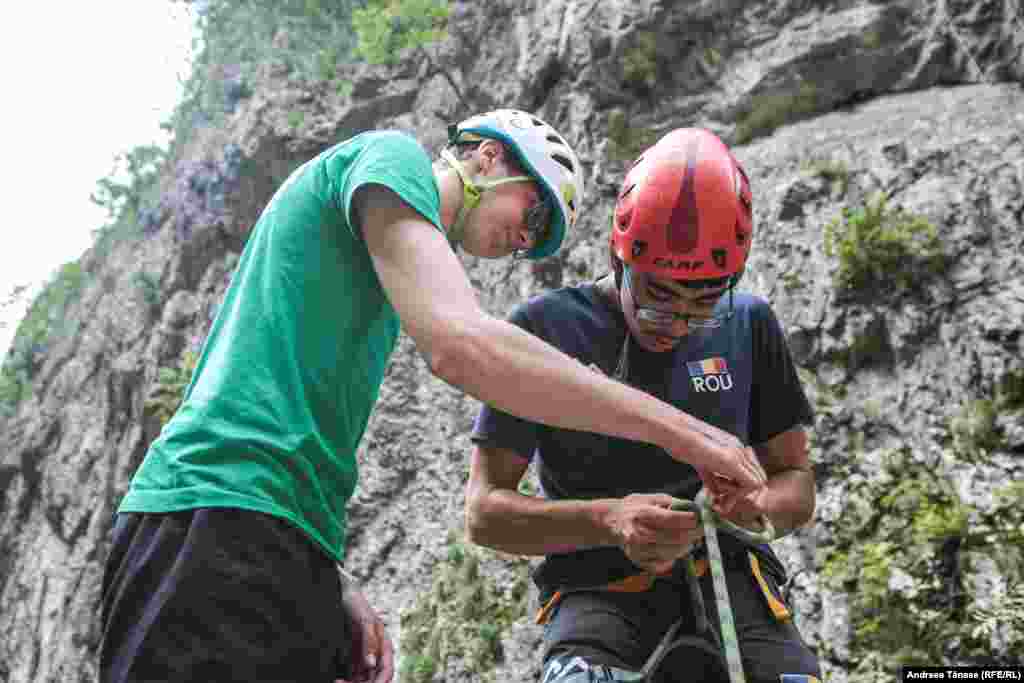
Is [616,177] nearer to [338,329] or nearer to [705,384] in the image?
[705,384]

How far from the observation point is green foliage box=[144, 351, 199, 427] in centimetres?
1177

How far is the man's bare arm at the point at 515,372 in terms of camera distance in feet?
5.11

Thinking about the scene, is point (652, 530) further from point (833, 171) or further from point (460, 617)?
point (833, 171)

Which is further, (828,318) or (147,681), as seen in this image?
(828,318)

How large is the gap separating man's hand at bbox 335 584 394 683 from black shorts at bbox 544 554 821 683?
0.44m

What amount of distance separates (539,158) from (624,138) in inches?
241

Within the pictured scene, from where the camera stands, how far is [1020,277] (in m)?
5.08

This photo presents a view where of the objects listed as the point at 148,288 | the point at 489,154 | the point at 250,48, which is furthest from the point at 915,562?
the point at 250,48

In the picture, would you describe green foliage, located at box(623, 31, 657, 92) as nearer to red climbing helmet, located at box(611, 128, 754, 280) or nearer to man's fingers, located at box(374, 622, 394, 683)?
red climbing helmet, located at box(611, 128, 754, 280)

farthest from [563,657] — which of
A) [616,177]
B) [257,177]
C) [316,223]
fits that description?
[257,177]

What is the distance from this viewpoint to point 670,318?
2.56 m

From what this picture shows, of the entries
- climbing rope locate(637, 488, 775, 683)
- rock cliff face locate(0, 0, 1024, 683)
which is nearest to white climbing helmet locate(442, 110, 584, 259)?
climbing rope locate(637, 488, 775, 683)

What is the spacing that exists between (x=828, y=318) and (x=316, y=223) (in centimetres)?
462

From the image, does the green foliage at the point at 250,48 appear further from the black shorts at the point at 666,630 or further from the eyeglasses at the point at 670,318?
the black shorts at the point at 666,630
